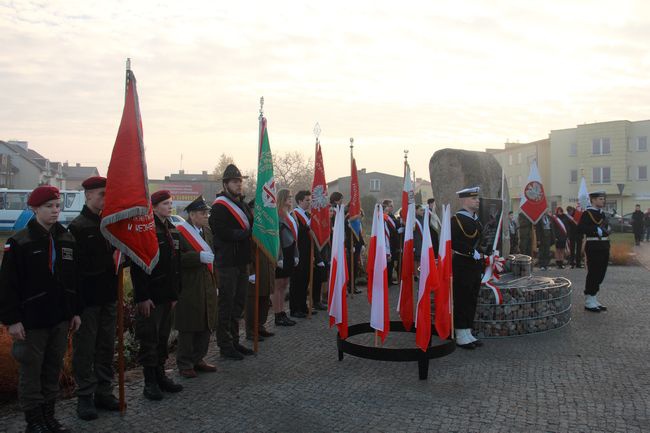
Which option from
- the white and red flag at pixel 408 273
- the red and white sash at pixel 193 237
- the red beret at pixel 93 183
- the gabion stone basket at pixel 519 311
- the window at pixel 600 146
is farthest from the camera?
the window at pixel 600 146

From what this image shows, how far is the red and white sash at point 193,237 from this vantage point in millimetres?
6098

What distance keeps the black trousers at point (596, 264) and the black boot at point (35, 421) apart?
→ 339 inches

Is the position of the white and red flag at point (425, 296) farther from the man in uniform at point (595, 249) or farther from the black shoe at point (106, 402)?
the man in uniform at point (595, 249)

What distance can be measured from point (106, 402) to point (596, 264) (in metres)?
8.13

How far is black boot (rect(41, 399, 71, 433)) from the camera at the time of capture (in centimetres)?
452

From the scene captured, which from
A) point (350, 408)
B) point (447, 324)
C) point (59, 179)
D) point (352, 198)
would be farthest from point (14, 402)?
point (59, 179)

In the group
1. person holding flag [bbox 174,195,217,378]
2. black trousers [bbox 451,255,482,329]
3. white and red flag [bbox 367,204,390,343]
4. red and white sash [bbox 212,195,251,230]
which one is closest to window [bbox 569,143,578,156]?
black trousers [bbox 451,255,482,329]

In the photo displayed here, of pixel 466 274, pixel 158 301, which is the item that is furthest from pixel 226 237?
pixel 466 274

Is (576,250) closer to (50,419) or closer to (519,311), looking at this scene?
(519,311)

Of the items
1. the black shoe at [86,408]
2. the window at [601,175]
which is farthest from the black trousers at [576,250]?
the window at [601,175]

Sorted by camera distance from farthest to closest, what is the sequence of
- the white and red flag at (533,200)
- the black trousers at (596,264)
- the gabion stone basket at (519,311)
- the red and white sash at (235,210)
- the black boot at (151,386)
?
the white and red flag at (533,200) → the black trousers at (596,264) → the gabion stone basket at (519,311) → the red and white sash at (235,210) → the black boot at (151,386)

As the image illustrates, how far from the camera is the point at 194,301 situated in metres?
6.04

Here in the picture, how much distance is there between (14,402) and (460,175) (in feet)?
30.3

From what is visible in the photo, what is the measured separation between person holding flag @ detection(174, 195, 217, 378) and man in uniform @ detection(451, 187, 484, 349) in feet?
10.6
